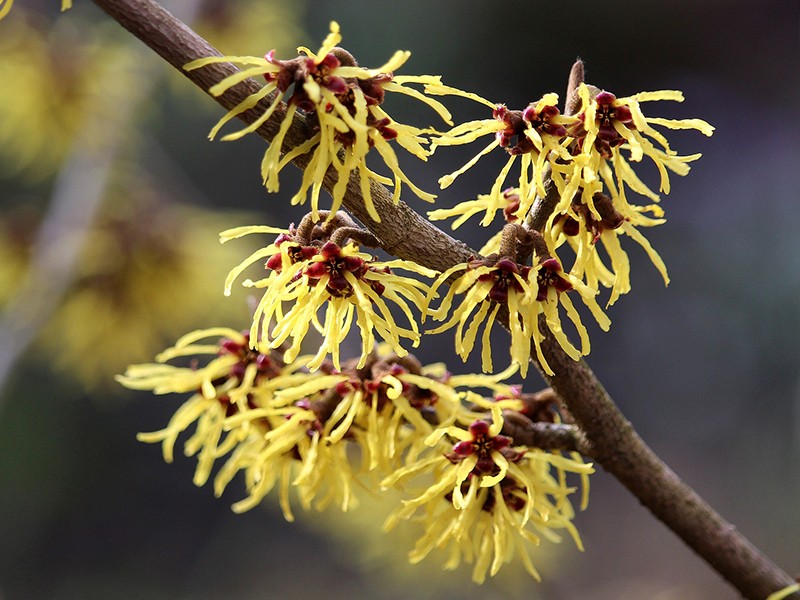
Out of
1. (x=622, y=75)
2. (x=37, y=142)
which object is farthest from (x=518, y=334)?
(x=622, y=75)

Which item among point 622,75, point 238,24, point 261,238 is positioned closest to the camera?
point 238,24

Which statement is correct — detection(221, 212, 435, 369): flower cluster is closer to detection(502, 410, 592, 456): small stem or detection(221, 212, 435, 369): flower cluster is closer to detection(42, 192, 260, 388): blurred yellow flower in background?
detection(502, 410, 592, 456): small stem

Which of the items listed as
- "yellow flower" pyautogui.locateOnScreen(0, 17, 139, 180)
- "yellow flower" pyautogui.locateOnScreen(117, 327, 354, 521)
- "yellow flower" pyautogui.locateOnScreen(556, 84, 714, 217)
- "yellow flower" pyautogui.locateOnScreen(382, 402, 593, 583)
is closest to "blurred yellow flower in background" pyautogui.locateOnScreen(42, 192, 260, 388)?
"yellow flower" pyautogui.locateOnScreen(0, 17, 139, 180)

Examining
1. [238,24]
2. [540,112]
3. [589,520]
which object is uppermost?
[238,24]

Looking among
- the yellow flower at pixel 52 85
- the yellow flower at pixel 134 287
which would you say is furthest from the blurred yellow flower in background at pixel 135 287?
the yellow flower at pixel 52 85

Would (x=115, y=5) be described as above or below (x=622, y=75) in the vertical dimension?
below

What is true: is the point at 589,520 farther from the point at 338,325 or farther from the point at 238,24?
the point at 338,325
